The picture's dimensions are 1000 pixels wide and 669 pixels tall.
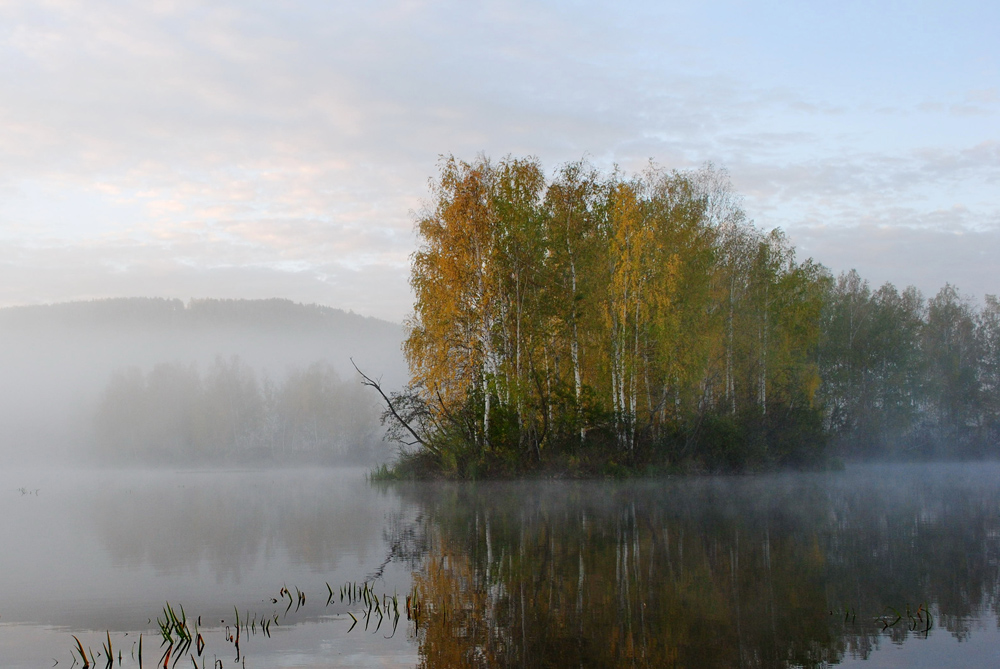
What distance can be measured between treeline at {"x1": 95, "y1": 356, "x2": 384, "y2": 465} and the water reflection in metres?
66.7

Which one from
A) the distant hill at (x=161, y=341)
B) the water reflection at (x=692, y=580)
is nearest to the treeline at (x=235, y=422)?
the distant hill at (x=161, y=341)

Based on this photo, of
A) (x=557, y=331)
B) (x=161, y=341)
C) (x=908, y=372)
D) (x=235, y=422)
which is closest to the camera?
(x=557, y=331)

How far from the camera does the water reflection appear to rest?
690cm

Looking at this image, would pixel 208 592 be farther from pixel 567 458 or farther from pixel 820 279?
pixel 820 279

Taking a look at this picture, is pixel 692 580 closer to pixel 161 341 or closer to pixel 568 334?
pixel 568 334

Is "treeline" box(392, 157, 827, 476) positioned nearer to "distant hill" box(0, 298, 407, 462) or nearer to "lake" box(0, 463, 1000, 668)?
"lake" box(0, 463, 1000, 668)

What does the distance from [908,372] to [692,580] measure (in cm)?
5362

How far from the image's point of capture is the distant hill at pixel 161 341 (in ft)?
499

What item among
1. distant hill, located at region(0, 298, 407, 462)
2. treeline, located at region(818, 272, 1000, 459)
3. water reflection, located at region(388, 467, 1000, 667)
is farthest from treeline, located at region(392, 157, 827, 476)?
distant hill, located at region(0, 298, 407, 462)

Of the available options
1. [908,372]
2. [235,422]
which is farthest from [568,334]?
[235,422]

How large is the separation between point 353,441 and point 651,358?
5474 centimetres

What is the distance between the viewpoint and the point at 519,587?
9.47 metres

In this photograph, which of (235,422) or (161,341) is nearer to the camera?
(235,422)

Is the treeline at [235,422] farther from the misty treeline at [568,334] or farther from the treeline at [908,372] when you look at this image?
the misty treeline at [568,334]
